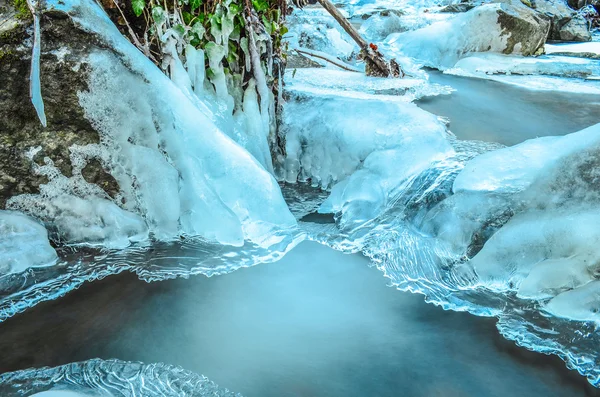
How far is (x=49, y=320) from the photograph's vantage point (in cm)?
193

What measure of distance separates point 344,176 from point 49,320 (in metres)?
1.98

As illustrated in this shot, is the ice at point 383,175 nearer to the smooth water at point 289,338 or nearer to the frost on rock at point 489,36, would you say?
the smooth water at point 289,338

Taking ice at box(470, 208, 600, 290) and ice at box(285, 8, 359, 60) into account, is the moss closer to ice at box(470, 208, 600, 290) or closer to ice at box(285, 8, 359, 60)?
ice at box(470, 208, 600, 290)

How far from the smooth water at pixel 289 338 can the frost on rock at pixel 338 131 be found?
1.12 metres

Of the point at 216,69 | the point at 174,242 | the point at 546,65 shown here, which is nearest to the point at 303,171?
the point at 216,69

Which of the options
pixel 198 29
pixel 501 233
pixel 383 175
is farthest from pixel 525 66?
pixel 198 29

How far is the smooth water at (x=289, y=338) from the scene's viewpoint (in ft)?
5.57

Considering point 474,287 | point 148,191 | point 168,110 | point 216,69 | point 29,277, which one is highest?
point 216,69

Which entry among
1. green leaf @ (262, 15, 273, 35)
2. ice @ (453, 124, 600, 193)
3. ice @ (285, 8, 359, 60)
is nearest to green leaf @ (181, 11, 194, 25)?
green leaf @ (262, 15, 273, 35)

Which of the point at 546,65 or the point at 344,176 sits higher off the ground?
Result: the point at 546,65

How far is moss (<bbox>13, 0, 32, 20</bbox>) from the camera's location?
2.26 meters

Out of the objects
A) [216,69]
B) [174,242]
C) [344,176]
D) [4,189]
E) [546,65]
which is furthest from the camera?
[546,65]

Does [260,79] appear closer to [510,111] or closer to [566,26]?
[510,111]

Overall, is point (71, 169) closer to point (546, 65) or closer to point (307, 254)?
point (307, 254)
